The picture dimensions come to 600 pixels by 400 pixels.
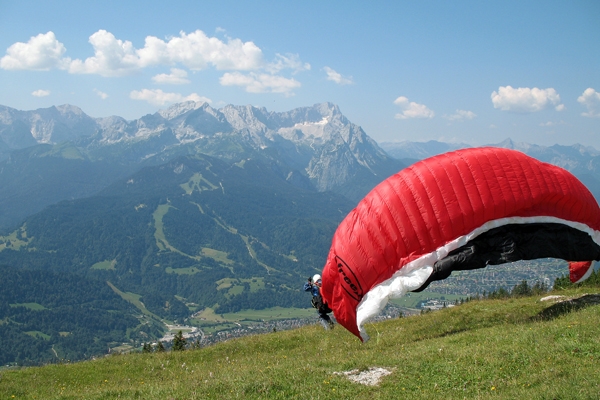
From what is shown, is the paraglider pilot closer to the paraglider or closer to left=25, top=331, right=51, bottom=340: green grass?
the paraglider

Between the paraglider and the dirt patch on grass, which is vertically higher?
the paraglider

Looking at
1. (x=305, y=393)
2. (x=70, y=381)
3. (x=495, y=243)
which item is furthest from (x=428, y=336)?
(x=70, y=381)

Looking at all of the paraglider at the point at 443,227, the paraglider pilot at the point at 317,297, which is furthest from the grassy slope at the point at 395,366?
the paraglider at the point at 443,227

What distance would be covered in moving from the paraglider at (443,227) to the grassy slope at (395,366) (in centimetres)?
195

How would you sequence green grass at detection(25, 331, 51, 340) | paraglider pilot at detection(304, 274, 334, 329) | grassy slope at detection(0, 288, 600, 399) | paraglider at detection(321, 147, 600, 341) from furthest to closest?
green grass at detection(25, 331, 51, 340), paraglider pilot at detection(304, 274, 334, 329), paraglider at detection(321, 147, 600, 341), grassy slope at detection(0, 288, 600, 399)

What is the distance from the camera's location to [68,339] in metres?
179

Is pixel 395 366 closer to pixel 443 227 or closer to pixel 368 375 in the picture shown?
pixel 368 375

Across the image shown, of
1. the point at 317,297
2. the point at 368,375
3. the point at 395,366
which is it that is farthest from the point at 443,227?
the point at 317,297

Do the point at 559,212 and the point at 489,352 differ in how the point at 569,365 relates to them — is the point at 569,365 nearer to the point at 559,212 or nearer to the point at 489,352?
the point at 489,352

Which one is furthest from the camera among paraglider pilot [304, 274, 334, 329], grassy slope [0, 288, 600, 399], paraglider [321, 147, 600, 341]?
paraglider pilot [304, 274, 334, 329]

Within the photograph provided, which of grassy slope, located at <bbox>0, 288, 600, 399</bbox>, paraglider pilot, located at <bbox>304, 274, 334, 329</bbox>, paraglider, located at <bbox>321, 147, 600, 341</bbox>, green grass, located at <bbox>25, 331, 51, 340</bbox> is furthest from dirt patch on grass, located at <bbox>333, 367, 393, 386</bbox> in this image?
green grass, located at <bbox>25, 331, 51, 340</bbox>

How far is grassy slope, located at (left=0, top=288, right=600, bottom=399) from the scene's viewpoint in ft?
34.5

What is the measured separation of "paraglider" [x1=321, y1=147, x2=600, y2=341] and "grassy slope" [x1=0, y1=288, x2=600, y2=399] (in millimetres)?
1946

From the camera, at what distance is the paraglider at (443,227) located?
13.1m
